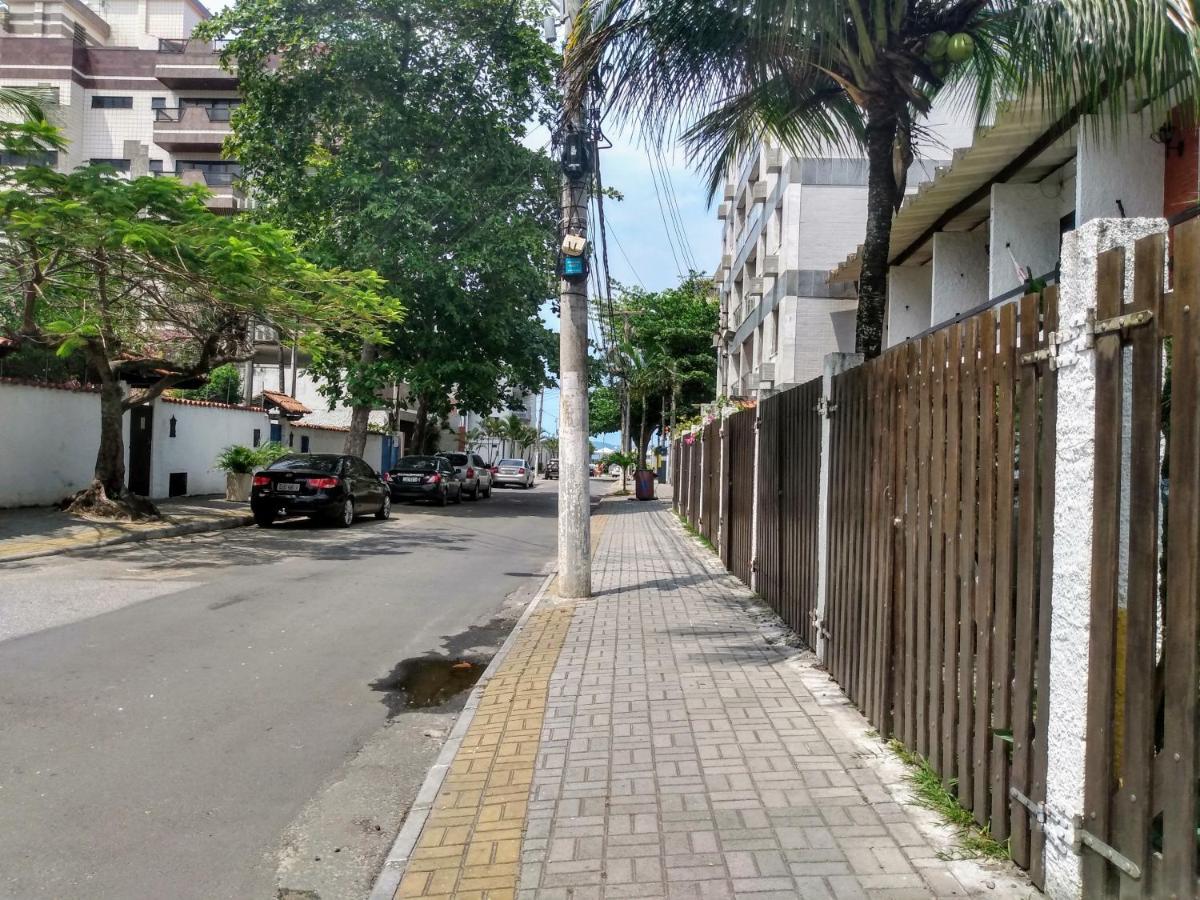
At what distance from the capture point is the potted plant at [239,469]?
22.0m

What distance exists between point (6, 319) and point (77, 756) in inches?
708

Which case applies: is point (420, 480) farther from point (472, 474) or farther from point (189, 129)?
point (189, 129)

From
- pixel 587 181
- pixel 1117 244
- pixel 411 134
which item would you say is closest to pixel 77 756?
pixel 1117 244

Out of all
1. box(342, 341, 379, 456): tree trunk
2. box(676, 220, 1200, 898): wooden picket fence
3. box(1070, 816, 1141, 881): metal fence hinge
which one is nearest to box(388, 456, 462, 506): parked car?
box(342, 341, 379, 456): tree trunk

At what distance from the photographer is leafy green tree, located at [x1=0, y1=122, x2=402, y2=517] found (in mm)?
11422

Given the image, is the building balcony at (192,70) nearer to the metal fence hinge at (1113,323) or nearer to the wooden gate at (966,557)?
the wooden gate at (966,557)

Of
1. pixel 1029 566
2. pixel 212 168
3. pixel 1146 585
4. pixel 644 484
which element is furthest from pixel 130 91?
pixel 1146 585

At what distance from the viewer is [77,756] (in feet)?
15.1

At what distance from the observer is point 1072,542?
9.82 feet

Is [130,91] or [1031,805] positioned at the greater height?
[130,91]

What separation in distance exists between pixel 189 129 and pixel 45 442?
29.3 metres

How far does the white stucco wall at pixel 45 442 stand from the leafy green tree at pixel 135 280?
1415 mm

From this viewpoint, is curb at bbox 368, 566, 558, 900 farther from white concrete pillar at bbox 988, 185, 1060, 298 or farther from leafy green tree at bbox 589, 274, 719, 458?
leafy green tree at bbox 589, 274, 719, 458

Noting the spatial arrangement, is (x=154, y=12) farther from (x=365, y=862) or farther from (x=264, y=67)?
(x=365, y=862)
